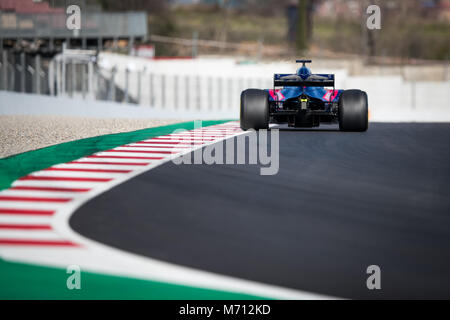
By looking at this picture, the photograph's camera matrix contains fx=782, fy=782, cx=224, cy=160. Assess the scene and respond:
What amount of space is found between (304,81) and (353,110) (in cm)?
124

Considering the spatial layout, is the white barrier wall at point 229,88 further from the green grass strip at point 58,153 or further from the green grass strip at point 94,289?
the green grass strip at point 94,289

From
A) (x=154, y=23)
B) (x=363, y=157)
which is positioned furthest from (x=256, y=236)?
(x=154, y=23)

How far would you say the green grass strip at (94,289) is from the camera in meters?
5.42

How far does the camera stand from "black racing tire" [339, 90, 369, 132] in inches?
627

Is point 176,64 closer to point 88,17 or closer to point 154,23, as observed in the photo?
point 88,17

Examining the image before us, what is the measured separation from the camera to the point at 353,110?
53.1 feet

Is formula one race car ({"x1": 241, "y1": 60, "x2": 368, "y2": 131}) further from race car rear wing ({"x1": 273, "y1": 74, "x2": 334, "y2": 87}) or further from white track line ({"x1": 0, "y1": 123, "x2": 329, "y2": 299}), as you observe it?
white track line ({"x1": 0, "y1": 123, "x2": 329, "y2": 299})

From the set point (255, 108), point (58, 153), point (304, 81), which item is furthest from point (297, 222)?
point (304, 81)

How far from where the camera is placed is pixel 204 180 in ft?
32.4

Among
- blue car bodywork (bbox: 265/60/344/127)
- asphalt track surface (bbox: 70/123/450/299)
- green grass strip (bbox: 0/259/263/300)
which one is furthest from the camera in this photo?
blue car bodywork (bbox: 265/60/344/127)

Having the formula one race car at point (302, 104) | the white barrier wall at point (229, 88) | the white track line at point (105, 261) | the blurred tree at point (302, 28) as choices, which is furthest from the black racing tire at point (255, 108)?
the blurred tree at point (302, 28)

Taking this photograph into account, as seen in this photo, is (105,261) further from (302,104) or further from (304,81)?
(304,81)

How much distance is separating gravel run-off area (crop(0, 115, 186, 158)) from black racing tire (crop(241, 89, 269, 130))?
10.6ft

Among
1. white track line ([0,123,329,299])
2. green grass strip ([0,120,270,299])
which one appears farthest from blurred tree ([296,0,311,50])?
green grass strip ([0,120,270,299])
